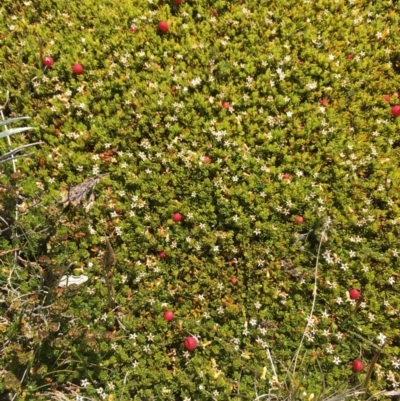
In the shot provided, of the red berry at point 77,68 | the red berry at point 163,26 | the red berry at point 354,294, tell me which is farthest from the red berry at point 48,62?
the red berry at point 354,294

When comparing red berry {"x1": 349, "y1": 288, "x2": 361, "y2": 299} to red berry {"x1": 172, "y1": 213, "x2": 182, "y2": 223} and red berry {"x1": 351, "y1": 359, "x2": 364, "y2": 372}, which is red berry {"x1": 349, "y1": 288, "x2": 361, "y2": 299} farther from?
red berry {"x1": 172, "y1": 213, "x2": 182, "y2": 223}

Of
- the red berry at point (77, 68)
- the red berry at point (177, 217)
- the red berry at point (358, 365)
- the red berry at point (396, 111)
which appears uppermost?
the red berry at point (77, 68)

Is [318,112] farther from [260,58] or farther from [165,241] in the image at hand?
[165,241]

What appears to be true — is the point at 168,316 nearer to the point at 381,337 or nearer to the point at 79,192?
the point at 79,192

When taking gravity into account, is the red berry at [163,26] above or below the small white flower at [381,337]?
above

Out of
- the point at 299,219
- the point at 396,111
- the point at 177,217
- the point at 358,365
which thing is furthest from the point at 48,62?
the point at 358,365

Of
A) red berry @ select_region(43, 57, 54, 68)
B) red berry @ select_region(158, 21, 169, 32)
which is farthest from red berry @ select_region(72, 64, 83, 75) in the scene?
red berry @ select_region(158, 21, 169, 32)

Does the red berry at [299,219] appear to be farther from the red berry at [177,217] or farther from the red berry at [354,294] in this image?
the red berry at [177,217]
